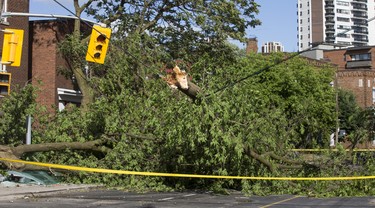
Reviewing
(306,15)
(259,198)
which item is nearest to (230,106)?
(259,198)

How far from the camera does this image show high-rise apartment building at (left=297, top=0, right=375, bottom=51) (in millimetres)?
171750

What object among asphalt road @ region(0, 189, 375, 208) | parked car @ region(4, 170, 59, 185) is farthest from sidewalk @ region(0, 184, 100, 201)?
parked car @ region(4, 170, 59, 185)

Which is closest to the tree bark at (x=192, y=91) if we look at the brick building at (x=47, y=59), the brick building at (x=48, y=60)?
the brick building at (x=47, y=59)

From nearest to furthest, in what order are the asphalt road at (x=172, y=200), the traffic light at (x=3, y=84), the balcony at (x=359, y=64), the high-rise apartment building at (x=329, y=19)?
the asphalt road at (x=172, y=200)
the traffic light at (x=3, y=84)
the balcony at (x=359, y=64)
the high-rise apartment building at (x=329, y=19)

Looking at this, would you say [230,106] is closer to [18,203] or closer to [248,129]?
[248,129]

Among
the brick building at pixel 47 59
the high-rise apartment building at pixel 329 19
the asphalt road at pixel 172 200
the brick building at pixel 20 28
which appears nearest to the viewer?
the asphalt road at pixel 172 200

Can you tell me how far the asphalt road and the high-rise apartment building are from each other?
15755 cm

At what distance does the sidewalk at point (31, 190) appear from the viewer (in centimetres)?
1367

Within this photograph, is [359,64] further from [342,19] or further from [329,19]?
[342,19]

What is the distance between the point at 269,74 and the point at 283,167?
25.5 meters

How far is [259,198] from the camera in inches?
559

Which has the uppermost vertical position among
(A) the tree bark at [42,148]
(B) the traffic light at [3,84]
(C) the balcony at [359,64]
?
(C) the balcony at [359,64]

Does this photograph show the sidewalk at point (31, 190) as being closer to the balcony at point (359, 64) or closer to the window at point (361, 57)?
the balcony at point (359, 64)

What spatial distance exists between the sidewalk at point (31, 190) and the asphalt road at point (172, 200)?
113 millimetres
